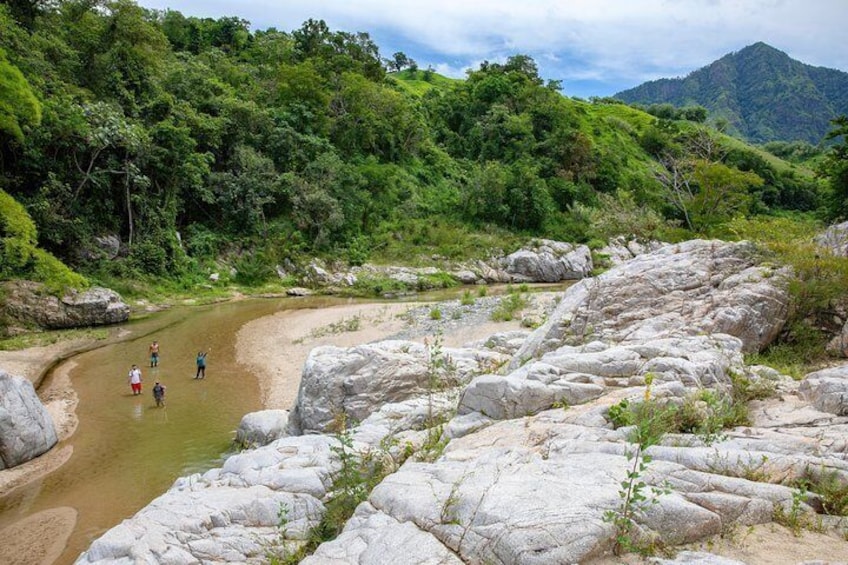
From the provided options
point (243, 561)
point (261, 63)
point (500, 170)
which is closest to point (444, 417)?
point (243, 561)

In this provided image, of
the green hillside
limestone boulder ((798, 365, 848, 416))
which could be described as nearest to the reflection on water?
limestone boulder ((798, 365, 848, 416))

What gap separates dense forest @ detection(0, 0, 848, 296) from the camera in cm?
3123

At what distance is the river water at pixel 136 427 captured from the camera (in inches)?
485

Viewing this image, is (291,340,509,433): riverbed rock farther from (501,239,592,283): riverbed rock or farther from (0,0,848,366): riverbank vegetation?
(501,239,592,283): riverbed rock

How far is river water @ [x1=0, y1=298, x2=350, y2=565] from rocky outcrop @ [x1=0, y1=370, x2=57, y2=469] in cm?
88

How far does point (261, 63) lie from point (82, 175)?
3922cm

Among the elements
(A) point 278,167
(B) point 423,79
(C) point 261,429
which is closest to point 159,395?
(C) point 261,429

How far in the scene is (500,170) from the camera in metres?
58.1

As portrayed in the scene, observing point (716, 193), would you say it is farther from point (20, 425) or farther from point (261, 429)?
point (20, 425)

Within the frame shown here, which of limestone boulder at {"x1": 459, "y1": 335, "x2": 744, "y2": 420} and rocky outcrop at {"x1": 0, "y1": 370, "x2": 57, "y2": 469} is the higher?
limestone boulder at {"x1": 459, "y1": 335, "x2": 744, "y2": 420}

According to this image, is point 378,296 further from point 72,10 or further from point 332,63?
point 332,63

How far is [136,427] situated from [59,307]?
51.2 feet

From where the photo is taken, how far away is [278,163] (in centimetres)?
5009

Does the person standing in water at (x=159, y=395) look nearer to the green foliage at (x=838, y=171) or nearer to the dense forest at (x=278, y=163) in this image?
the dense forest at (x=278, y=163)
